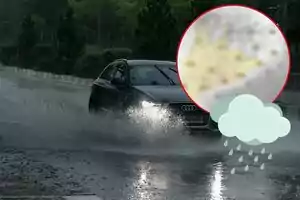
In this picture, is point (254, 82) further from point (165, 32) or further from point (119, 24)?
point (119, 24)

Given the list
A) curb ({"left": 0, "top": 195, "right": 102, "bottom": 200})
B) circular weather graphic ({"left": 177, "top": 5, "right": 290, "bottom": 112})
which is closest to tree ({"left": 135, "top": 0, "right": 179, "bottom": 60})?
circular weather graphic ({"left": 177, "top": 5, "right": 290, "bottom": 112})

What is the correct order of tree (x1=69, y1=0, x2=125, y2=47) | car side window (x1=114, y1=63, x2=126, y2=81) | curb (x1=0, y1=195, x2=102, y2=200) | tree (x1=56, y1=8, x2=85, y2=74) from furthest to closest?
1. tree (x1=69, y1=0, x2=125, y2=47)
2. tree (x1=56, y1=8, x2=85, y2=74)
3. car side window (x1=114, y1=63, x2=126, y2=81)
4. curb (x1=0, y1=195, x2=102, y2=200)

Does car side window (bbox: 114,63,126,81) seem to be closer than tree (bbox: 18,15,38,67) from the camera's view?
Yes

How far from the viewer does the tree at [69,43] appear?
129 ft

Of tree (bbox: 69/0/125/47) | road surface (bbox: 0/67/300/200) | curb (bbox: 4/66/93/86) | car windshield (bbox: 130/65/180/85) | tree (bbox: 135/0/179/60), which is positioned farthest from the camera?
tree (bbox: 69/0/125/47)

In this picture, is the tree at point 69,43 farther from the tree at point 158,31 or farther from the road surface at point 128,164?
the road surface at point 128,164

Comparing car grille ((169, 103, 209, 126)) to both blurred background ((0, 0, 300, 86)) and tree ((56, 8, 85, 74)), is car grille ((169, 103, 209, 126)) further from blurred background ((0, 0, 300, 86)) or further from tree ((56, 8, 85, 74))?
tree ((56, 8, 85, 74))

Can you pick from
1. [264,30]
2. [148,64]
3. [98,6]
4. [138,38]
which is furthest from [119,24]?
[264,30]

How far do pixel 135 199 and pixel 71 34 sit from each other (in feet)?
107

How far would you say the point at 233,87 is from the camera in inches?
395

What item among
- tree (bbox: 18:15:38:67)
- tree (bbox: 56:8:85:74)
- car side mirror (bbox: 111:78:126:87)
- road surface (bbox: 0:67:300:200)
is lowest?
road surface (bbox: 0:67:300:200)

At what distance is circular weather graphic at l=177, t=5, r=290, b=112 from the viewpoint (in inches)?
390

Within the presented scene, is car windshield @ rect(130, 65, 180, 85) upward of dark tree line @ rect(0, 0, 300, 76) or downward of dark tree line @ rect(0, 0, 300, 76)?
downward

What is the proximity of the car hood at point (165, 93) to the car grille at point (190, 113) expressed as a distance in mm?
100
